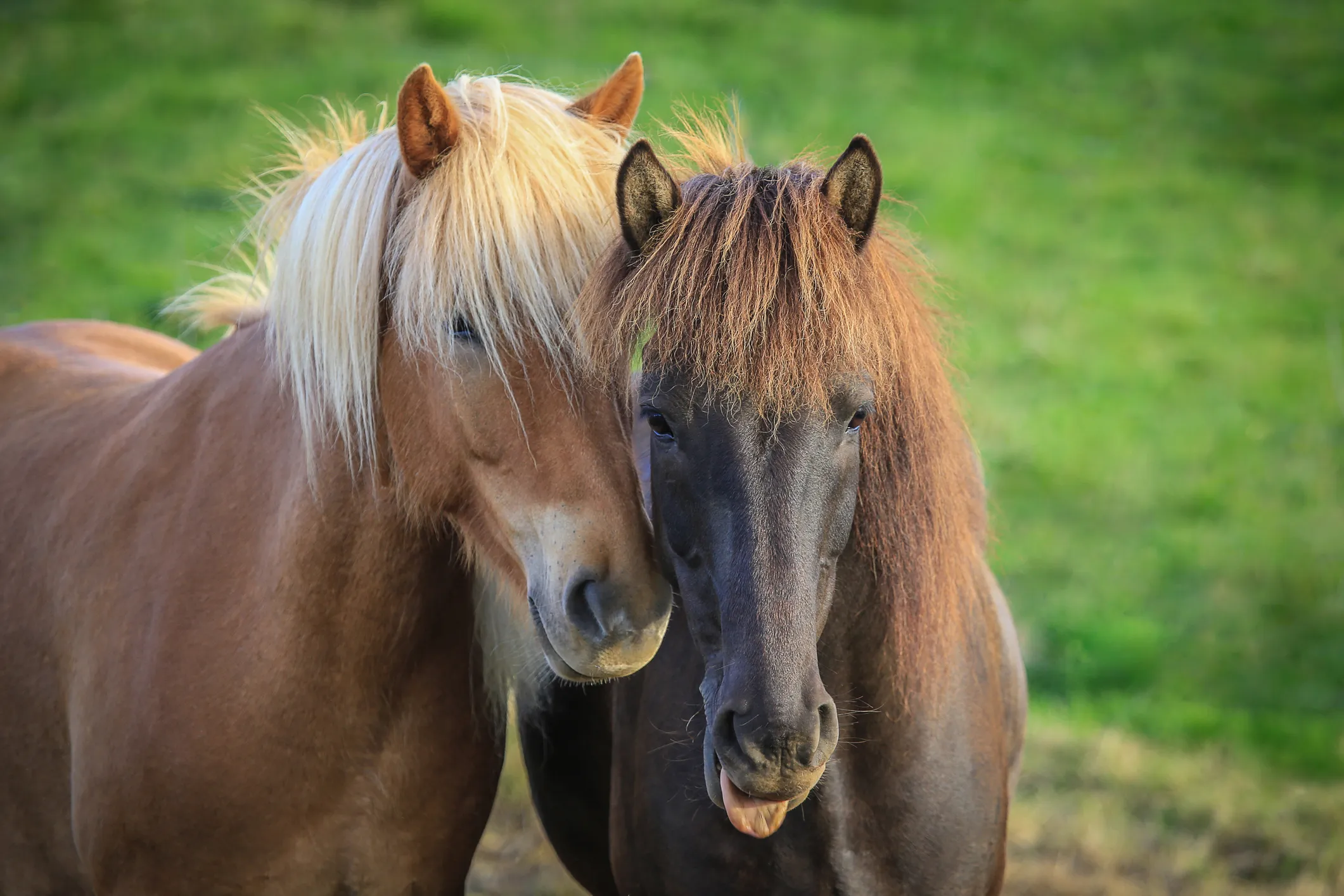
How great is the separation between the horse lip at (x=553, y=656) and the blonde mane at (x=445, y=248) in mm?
502

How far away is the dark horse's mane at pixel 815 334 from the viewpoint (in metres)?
2.35

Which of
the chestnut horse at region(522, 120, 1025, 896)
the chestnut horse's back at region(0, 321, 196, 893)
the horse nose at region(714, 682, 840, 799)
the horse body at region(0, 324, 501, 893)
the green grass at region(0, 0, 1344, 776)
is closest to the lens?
the horse nose at region(714, 682, 840, 799)

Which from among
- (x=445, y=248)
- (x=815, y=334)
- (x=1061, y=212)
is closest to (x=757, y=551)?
(x=815, y=334)

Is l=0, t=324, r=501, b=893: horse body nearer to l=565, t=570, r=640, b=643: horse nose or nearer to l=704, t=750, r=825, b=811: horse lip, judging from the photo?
l=565, t=570, r=640, b=643: horse nose

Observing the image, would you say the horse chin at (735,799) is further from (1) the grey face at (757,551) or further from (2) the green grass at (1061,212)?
(2) the green grass at (1061,212)

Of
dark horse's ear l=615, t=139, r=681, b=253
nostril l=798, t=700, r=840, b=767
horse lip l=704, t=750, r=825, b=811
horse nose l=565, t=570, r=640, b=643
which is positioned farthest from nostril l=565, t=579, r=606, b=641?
dark horse's ear l=615, t=139, r=681, b=253

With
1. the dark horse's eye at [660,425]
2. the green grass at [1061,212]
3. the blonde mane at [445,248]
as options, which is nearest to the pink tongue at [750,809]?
Result: the dark horse's eye at [660,425]

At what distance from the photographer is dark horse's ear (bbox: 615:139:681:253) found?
2418 mm

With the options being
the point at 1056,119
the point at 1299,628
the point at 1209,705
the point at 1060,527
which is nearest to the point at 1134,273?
the point at 1056,119

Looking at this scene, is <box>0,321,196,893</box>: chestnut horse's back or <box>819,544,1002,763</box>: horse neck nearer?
<box>819,544,1002,763</box>: horse neck

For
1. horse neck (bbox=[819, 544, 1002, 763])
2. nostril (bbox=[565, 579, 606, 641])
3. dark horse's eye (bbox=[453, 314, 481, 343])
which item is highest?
dark horse's eye (bbox=[453, 314, 481, 343])

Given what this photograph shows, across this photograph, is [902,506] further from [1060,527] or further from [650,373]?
[1060,527]

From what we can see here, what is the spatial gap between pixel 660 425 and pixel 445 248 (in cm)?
58

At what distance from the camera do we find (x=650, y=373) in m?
2.47
